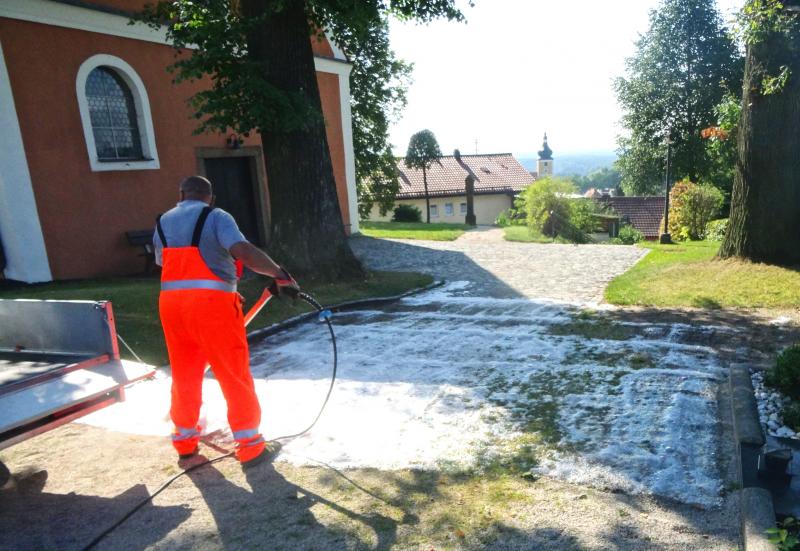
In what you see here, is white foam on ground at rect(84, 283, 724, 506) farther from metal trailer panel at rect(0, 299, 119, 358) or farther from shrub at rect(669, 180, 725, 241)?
shrub at rect(669, 180, 725, 241)

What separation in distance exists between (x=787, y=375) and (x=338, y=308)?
577 centimetres

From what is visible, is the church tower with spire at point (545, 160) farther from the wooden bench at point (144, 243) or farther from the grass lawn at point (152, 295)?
the grass lawn at point (152, 295)

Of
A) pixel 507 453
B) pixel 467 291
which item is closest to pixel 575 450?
pixel 507 453

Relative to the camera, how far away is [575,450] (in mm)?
3701

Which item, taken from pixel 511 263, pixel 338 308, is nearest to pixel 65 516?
pixel 338 308

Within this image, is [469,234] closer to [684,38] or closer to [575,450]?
[575,450]

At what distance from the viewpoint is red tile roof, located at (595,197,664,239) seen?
49938 millimetres

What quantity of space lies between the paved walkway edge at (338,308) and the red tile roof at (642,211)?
143 feet

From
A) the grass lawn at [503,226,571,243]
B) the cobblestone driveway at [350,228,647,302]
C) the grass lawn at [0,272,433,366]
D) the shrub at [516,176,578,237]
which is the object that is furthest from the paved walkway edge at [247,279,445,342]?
the shrub at [516,176,578,237]

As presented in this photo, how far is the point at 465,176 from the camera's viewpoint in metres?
54.6

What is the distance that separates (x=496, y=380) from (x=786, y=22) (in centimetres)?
652

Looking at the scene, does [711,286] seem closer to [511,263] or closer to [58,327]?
[511,263]

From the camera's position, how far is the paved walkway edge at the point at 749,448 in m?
2.66

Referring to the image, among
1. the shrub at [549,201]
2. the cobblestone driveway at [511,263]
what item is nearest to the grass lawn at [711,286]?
the cobblestone driveway at [511,263]
